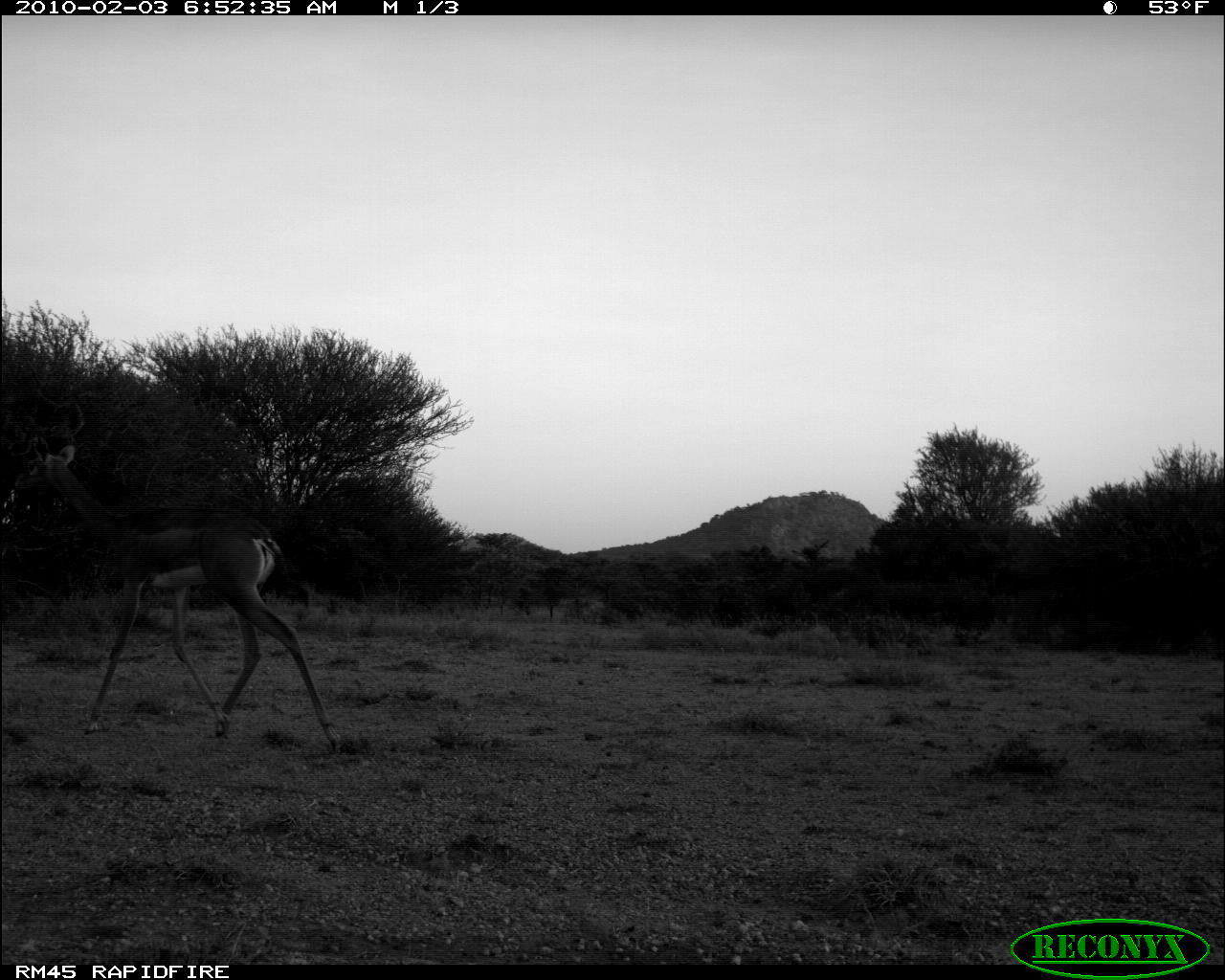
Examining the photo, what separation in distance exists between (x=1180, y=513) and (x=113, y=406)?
2136cm

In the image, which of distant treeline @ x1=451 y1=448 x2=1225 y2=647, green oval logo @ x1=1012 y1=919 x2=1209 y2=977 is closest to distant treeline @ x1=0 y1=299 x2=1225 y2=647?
distant treeline @ x1=451 y1=448 x2=1225 y2=647

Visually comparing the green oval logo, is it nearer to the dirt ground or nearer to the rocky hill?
the dirt ground

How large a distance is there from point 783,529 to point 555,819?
40.6 m

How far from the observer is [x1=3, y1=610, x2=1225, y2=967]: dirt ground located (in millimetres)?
4258

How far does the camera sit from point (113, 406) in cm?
670

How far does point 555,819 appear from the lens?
20.2 feet

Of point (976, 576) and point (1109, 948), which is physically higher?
point (976, 576)

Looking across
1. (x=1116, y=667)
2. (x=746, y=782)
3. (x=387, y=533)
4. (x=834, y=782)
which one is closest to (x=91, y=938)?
(x=746, y=782)

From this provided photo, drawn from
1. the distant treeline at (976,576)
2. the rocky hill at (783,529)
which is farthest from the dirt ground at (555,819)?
the rocky hill at (783,529)

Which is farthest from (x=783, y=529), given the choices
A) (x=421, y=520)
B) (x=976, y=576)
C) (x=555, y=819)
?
(x=555, y=819)

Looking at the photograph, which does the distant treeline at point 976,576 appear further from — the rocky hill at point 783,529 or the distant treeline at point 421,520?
the rocky hill at point 783,529

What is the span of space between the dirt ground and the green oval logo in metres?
0.22

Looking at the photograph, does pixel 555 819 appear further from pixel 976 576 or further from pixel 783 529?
pixel 783 529

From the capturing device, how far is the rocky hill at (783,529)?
4262cm
